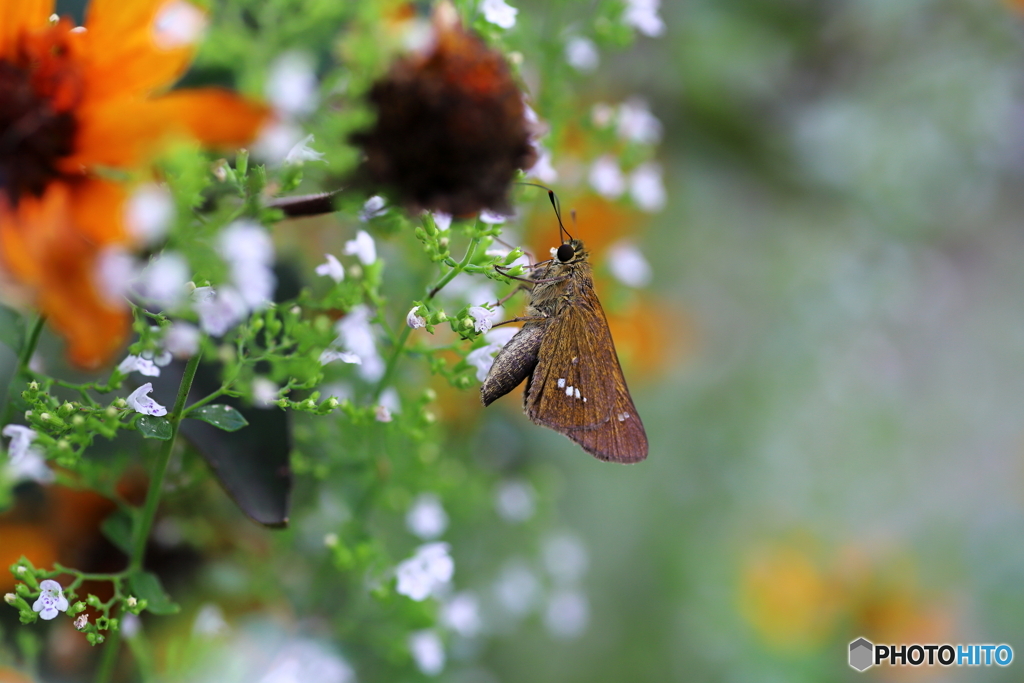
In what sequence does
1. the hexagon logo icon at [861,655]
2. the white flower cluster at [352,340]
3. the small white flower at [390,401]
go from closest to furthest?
the white flower cluster at [352,340], the small white flower at [390,401], the hexagon logo icon at [861,655]

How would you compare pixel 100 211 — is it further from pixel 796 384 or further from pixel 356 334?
pixel 796 384

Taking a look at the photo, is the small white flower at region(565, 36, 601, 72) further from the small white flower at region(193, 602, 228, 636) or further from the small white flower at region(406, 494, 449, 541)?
the small white flower at region(193, 602, 228, 636)

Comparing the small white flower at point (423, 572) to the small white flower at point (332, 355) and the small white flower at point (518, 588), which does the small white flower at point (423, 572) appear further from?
the small white flower at point (518, 588)

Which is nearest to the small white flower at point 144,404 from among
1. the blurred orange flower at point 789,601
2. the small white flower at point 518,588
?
the small white flower at point 518,588

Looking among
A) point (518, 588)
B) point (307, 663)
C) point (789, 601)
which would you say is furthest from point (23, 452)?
point (789, 601)

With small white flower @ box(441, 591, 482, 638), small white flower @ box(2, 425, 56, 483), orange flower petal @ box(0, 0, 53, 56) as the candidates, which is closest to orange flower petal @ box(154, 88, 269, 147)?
orange flower petal @ box(0, 0, 53, 56)

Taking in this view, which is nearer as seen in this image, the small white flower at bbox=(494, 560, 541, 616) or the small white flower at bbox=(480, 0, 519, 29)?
the small white flower at bbox=(480, 0, 519, 29)

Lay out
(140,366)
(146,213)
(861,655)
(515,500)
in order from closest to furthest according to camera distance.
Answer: (146,213) < (140,366) < (515,500) < (861,655)
